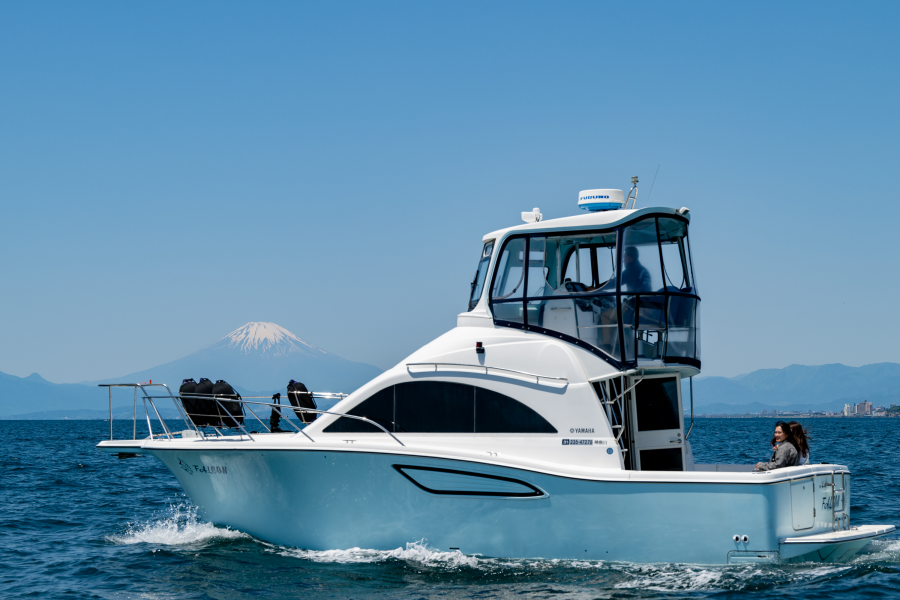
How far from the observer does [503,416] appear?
356 inches

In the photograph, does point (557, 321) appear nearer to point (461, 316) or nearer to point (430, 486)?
point (461, 316)

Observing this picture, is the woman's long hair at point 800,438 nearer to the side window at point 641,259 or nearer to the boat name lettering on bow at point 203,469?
the side window at point 641,259

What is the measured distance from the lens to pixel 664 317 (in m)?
8.97

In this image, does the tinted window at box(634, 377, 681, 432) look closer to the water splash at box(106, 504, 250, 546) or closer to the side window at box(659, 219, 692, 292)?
the side window at box(659, 219, 692, 292)

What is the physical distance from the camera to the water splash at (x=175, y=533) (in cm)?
1041

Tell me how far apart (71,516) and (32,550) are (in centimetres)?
317

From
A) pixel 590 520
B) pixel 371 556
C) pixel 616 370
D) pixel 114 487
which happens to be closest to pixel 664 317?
pixel 616 370

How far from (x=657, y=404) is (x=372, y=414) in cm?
320

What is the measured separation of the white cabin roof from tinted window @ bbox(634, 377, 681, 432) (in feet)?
6.04

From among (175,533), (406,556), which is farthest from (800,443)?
(175,533)

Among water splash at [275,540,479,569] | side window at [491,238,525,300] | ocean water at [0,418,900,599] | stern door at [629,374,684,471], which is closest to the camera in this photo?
ocean water at [0,418,900,599]

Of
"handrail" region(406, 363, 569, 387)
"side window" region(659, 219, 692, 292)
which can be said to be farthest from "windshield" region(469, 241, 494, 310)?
"side window" region(659, 219, 692, 292)

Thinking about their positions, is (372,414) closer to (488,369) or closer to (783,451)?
(488,369)

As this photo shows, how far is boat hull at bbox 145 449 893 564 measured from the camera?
819 cm
